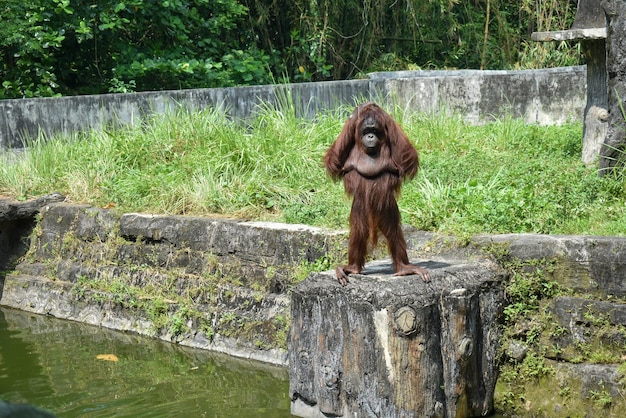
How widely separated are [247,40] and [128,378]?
9.69 meters

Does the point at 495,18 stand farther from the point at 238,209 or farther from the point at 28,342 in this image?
the point at 28,342

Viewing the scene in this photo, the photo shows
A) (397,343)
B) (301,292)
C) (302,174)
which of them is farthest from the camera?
(302,174)

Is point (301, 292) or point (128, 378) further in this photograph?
point (128, 378)

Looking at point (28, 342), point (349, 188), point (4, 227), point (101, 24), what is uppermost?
point (101, 24)

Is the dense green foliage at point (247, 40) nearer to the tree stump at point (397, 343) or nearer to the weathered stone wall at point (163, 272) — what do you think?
the weathered stone wall at point (163, 272)

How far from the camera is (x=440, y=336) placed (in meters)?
4.73

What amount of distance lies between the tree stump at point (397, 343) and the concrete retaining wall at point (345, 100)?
14.9ft

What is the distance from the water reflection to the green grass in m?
1.25

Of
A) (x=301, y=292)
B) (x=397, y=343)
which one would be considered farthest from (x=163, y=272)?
(x=397, y=343)

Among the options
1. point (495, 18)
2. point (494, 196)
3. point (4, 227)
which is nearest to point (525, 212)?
point (494, 196)

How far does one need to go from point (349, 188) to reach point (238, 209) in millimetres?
2649

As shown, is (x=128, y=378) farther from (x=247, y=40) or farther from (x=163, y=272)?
(x=247, y=40)

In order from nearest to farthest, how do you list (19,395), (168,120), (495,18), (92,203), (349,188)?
(349,188)
(19,395)
(92,203)
(168,120)
(495,18)

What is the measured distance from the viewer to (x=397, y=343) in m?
4.57
